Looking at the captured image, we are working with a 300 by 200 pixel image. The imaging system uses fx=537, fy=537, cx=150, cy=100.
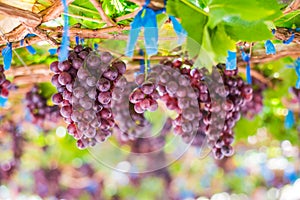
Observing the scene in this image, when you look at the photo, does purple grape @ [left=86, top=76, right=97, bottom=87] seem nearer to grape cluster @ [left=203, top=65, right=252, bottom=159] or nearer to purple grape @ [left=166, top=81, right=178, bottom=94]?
purple grape @ [left=166, top=81, right=178, bottom=94]

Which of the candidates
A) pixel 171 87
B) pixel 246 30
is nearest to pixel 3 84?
pixel 171 87

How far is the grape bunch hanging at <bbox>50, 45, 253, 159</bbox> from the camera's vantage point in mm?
1037

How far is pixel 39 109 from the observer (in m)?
1.67

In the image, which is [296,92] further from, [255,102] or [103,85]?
[103,85]

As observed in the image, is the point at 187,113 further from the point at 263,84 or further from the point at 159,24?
the point at 263,84

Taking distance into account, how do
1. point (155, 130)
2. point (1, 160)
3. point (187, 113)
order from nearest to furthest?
point (187, 113), point (155, 130), point (1, 160)

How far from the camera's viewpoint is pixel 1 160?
2.44 metres

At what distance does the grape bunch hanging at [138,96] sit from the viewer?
1037mm

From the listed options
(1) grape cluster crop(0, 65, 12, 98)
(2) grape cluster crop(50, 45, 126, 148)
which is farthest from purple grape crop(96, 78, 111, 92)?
(1) grape cluster crop(0, 65, 12, 98)

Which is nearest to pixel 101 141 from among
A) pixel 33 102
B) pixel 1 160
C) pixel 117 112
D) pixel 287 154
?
pixel 117 112

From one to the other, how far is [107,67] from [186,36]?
200mm

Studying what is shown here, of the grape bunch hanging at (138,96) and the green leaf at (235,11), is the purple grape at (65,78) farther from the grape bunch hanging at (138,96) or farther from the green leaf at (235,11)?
the green leaf at (235,11)

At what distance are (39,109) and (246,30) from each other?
0.91 metres

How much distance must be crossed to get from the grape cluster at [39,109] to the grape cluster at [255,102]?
0.63 metres
